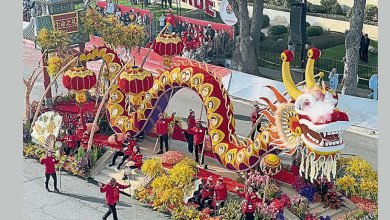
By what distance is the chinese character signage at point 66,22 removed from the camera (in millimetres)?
32875

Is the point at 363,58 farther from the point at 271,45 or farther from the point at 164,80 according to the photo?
the point at 164,80

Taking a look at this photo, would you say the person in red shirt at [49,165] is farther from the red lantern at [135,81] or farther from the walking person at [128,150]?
the red lantern at [135,81]

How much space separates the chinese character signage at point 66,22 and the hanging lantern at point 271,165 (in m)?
11.0

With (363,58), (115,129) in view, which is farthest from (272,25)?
(115,129)

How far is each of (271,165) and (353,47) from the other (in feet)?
38.2

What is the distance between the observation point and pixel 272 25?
1928 inches

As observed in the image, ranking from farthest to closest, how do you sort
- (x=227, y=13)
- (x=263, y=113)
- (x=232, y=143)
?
(x=227, y=13) < (x=232, y=143) < (x=263, y=113)

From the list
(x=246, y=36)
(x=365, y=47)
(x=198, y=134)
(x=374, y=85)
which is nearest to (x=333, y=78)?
(x=374, y=85)

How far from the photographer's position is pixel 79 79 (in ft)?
97.2

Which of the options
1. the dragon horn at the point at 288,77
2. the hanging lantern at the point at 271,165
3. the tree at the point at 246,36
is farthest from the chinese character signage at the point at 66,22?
the dragon horn at the point at 288,77

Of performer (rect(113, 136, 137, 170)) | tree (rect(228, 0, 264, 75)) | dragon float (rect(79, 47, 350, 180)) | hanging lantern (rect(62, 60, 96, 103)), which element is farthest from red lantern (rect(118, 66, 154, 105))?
tree (rect(228, 0, 264, 75))

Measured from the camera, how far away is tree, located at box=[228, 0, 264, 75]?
40.2 metres

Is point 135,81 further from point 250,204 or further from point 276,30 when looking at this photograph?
point 276,30

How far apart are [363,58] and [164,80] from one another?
15157 mm
